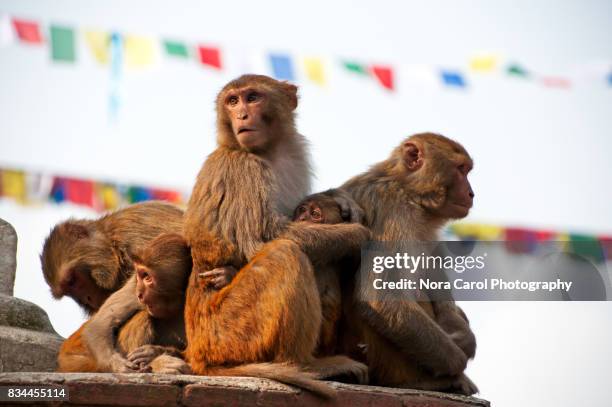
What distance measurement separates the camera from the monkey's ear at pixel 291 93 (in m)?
9.32

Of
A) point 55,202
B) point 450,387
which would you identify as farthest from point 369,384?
point 55,202

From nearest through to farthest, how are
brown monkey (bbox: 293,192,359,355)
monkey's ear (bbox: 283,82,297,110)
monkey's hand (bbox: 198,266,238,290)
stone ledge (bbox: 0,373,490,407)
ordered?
stone ledge (bbox: 0,373,490,407)
monkey's hand (bbox: 198,266,238,290)
brown monkey (bbox: 293,192,359,355)
monkey's ear (bbox: 283,82,297,110)

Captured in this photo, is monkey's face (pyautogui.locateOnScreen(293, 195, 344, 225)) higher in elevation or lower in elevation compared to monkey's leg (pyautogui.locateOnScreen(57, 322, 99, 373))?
higher

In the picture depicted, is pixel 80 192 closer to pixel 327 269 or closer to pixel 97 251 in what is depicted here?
pixel 97 251

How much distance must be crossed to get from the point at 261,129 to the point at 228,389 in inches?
96.7

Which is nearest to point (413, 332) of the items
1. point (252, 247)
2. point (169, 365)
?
point (252, 247)

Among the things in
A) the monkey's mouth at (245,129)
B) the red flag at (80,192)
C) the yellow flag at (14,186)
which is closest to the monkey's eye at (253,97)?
the monkey's mouth at (245,129)

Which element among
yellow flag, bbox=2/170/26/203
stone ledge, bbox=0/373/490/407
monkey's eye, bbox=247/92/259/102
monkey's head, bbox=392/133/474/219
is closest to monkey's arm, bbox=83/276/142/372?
stone ledge, bbox=0/373/490/407

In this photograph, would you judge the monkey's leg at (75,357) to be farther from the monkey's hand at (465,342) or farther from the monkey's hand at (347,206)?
the monkey's hand at (465,342)

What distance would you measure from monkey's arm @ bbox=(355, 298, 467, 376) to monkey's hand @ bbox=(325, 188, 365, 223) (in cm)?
66

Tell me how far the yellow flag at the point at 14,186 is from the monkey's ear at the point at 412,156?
6061mm

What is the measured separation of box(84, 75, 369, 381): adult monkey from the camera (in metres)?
7.66

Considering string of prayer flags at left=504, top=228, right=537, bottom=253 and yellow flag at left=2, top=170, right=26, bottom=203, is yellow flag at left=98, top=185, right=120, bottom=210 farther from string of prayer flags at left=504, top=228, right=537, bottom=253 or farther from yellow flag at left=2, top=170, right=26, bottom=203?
string of prayer flags at left=504, top=228, right=537, bottom=253

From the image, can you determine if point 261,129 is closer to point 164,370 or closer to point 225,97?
point 225,97
